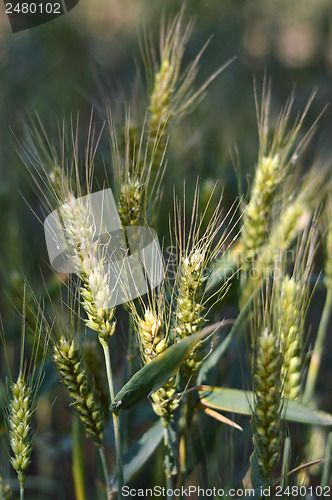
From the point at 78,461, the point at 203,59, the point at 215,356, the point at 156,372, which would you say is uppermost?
the point at 203,59

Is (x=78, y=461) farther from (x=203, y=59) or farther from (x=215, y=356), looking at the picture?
(x=203, y=59)

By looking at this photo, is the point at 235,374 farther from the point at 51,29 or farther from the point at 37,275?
the point at 51,29

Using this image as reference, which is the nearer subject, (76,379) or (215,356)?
(76,379)

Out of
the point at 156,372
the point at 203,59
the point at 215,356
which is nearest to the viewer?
the point at 156,372

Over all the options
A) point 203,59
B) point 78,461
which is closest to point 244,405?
point 78,461

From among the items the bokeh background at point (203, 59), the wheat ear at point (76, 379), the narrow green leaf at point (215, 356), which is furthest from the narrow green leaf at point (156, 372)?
the bokeh background at point (203, 59)

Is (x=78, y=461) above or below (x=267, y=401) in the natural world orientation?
below

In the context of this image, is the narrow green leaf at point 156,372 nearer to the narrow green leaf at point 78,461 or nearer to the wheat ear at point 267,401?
the wheat ear at point 267,401
